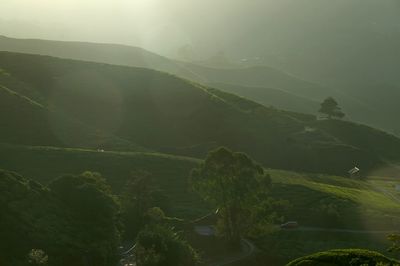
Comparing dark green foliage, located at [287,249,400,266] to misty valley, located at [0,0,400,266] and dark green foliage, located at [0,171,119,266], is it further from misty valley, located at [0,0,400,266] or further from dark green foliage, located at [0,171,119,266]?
dark green foliage, located at [0,171,119,266]

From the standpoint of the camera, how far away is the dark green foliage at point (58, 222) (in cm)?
4050

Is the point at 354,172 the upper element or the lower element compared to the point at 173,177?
upper

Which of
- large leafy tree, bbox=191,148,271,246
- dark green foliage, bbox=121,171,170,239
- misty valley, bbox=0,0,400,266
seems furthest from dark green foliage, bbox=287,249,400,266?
dark green foliage, bbox=121,171,170,239

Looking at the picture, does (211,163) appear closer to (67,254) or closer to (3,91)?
(67,254)

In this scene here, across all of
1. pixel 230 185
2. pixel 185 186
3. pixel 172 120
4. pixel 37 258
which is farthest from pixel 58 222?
pixel 172 120

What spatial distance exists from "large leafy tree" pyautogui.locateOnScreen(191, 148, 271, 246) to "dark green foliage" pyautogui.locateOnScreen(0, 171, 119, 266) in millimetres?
12492

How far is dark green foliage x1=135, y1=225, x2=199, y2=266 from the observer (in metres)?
44.5

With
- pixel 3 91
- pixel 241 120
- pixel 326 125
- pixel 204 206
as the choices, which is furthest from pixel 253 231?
pixel 326 125

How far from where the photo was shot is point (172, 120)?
121562 mm

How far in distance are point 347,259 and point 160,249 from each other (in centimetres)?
2339

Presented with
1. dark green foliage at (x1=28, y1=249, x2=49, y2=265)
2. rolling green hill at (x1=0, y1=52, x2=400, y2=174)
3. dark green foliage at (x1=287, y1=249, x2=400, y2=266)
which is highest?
rolling green hill at (x1=0, y1=52, x2=400, y2=174)

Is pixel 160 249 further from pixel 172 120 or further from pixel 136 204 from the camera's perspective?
pixel 172 120

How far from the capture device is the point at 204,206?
7062 centimetres

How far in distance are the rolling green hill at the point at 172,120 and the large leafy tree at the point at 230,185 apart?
148 feet
